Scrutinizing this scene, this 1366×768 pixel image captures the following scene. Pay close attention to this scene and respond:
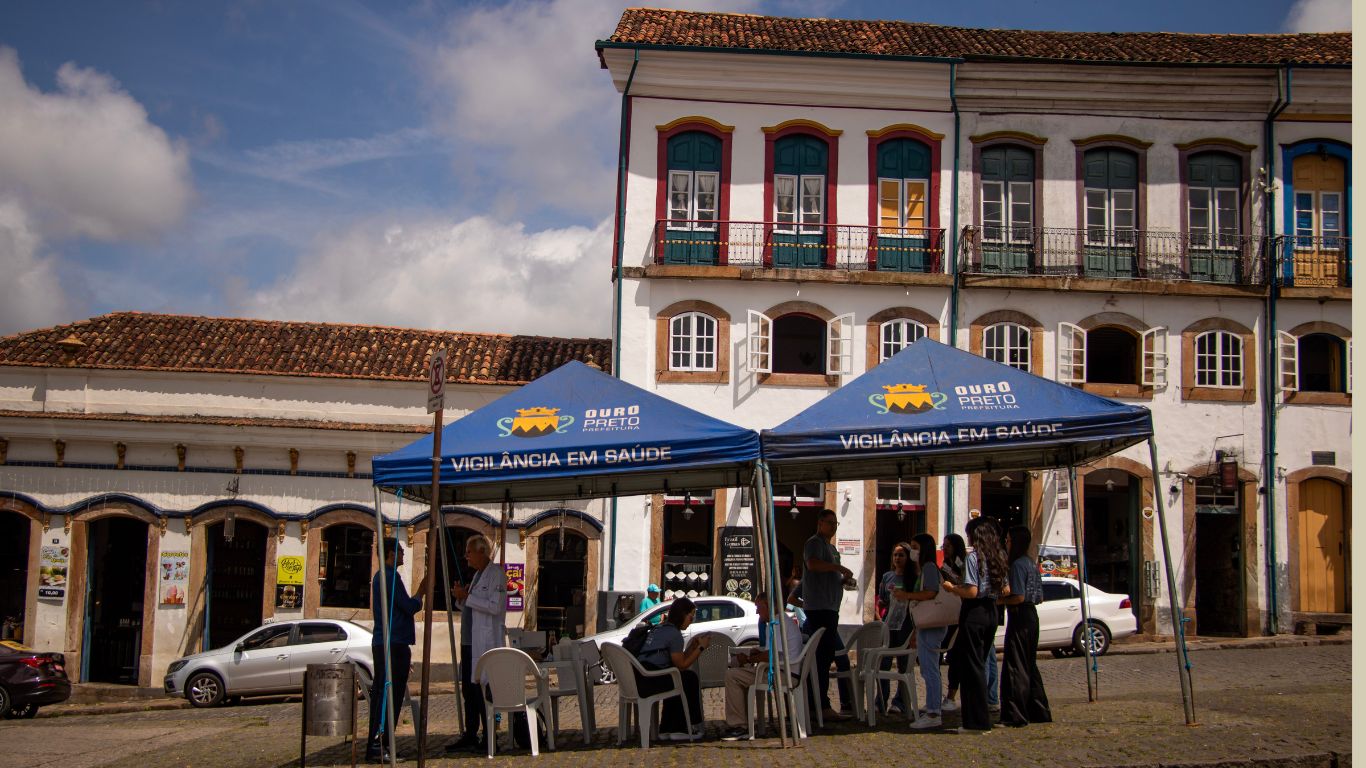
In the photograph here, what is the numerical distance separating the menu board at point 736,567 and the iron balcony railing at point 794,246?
5035 millimetres

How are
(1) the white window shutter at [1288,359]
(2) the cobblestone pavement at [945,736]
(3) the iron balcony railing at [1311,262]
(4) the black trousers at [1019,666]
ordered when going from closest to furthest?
(2) the cobblestone pavement at [945,736] → (4) the black trousers at [1019,666] → (1) the white window shutter at [1288,359] → (3) the iron balcony railing at [1311,262]

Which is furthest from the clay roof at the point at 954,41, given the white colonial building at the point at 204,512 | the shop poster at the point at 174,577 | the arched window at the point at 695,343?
the shop poster at the point at 174,577

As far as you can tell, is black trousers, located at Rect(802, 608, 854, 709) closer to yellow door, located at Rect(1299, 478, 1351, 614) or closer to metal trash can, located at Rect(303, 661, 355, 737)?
metal trash can, located at Rect(303, 661, 355, 737)

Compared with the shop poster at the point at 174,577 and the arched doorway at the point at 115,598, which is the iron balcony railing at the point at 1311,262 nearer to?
the shop poster at the point at 174,577

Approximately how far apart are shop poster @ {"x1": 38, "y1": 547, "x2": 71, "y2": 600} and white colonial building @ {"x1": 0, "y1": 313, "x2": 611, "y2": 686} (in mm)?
25

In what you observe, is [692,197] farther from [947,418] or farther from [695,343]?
[947,418]

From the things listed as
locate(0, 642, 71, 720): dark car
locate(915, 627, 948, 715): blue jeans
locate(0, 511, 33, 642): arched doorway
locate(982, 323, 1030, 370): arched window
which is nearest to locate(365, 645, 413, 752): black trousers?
locate(915, 627, 948, 715): blue jeans

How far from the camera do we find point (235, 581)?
24.2 metres

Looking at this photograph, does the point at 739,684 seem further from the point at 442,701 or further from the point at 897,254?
the point at 897,254

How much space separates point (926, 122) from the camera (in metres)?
24.8

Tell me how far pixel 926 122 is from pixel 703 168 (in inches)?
168

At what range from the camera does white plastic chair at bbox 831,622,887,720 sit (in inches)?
462

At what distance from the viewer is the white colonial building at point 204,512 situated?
23.6 metres

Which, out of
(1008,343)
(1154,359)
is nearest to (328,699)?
(1008,343)
